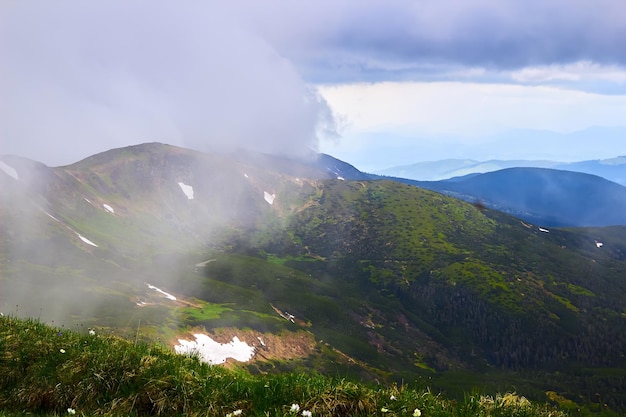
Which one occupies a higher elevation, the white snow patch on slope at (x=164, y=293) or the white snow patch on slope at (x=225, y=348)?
the white snow patch on slope at (x=164, y=293)

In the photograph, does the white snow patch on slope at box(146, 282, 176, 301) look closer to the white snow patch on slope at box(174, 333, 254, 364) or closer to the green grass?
the white snow patch on slope at box(174, 333, 254, 364)

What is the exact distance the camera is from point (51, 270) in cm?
17125

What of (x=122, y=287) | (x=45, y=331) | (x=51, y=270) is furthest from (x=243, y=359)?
(x=45, y=331)

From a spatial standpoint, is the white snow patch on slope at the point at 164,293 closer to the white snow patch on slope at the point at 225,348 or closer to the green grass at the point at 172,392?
the white snow patch on slope at the point at 225,348

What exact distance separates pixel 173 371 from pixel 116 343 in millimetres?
3221

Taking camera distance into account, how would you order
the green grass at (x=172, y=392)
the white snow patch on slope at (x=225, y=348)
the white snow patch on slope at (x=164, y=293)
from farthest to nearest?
the white snow patch on slope at (x=164, y=293) → the white snow patch on slope at (x=225, y=348) → the green grass at (x=172, y=392)

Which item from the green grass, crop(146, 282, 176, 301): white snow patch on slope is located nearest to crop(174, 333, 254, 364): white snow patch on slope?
crop(146, 282, 176, 301): white snow patch on slope

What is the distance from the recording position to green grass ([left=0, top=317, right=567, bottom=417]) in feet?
30.7

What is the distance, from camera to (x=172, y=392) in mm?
10070

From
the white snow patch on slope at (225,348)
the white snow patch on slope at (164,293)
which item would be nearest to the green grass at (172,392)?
the white snow patch on slope at (225,348)

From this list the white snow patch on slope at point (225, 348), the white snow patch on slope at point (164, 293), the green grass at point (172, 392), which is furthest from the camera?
the white snow patch on slope at point (164, 293)

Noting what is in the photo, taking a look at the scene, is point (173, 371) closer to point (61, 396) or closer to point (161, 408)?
point (161, 408)

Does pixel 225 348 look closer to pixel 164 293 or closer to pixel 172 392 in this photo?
pixel 164 293

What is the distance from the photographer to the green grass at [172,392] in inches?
368
